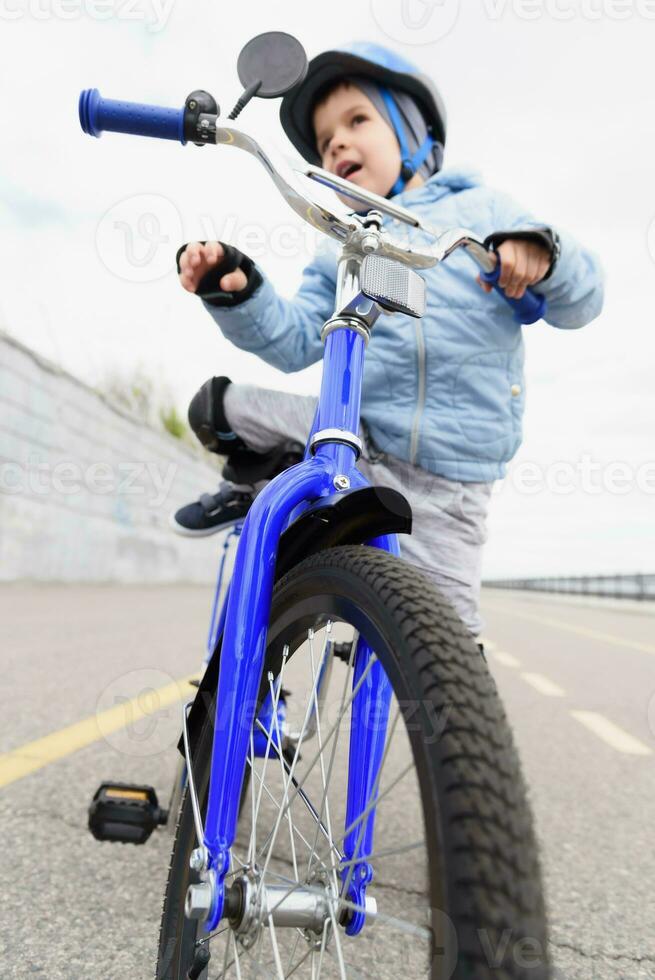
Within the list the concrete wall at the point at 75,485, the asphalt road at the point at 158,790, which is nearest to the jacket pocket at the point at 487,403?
the asphalt road at the point at 158,790

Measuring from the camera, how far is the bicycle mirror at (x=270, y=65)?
1316mm

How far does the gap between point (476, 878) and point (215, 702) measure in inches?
25.6

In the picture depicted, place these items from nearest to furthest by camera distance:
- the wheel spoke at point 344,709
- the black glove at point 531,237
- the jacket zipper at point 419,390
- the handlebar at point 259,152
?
the wheel spoke at point 344,709
the handlebar at point 259,152
the black glove at point 531,237
the jacket zipper at point 419,390

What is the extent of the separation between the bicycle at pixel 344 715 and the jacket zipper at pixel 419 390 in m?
0.36

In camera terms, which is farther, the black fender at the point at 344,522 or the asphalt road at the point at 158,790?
the asphalt road at the point at 158,790

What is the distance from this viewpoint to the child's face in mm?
1959

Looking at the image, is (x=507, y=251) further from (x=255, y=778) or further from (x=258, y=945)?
(x=258, y=945)

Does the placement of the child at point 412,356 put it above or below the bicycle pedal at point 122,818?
above

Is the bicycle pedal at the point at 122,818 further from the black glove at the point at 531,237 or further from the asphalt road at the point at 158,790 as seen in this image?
the black glove at the point at 531,237

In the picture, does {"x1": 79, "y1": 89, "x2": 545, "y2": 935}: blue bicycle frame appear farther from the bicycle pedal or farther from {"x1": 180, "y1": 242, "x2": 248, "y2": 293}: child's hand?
the bicycle pedal

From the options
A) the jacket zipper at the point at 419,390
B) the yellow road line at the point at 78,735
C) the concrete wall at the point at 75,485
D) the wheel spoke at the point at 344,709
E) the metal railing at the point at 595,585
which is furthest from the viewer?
the metal railing at the point at 595,585

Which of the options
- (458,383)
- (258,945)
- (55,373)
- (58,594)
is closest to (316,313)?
(458,383)

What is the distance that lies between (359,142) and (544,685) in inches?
161

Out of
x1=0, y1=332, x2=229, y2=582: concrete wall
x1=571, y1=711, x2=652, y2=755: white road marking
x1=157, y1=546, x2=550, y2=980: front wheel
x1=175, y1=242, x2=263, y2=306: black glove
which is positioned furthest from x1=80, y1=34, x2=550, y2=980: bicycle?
x1=0, y1=332, x2=229, y2=582: concrete wall
